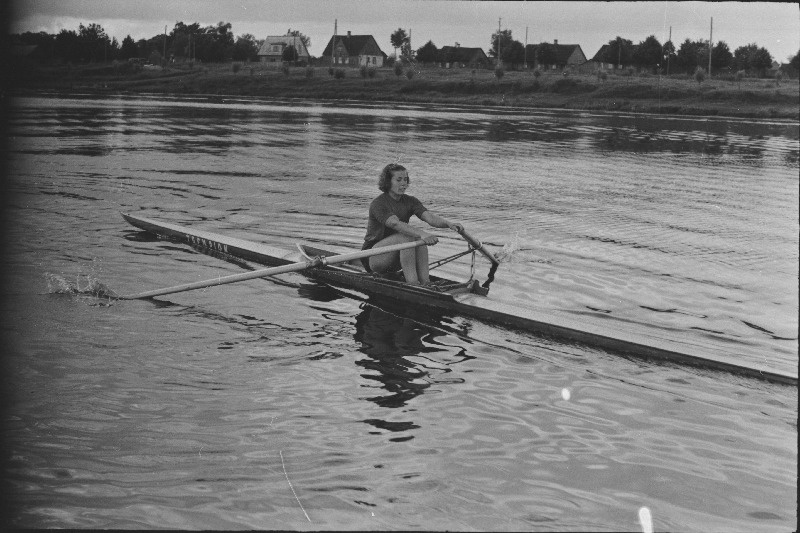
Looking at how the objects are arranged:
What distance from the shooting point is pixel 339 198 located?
20.0 m

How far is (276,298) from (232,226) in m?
5.12

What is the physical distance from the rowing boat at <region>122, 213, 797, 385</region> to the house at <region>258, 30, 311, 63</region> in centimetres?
9330

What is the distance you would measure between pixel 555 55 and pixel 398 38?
18.9 meters

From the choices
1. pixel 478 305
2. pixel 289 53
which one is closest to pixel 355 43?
pixel 289 53

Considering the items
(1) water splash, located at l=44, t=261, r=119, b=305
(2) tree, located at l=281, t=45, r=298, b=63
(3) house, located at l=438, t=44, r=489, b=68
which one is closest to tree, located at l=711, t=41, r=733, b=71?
(3) house, located at l=438, t=44, r=489, b=68

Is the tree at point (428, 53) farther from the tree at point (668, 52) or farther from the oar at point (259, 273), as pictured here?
the oar at point (259, 273)

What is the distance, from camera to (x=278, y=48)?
10594cm

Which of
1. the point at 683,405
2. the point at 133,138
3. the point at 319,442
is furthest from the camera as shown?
the point at 133,138

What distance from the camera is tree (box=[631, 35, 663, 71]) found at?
2963 inches

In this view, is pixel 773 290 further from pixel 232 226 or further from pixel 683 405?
pixel 232 226

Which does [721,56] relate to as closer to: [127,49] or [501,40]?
[501,40]

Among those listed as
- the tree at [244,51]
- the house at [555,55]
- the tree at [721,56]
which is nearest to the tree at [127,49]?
the tree at [244,51]

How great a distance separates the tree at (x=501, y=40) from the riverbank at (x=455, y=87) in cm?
1049

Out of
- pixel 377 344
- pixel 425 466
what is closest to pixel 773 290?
pixel 377 344
